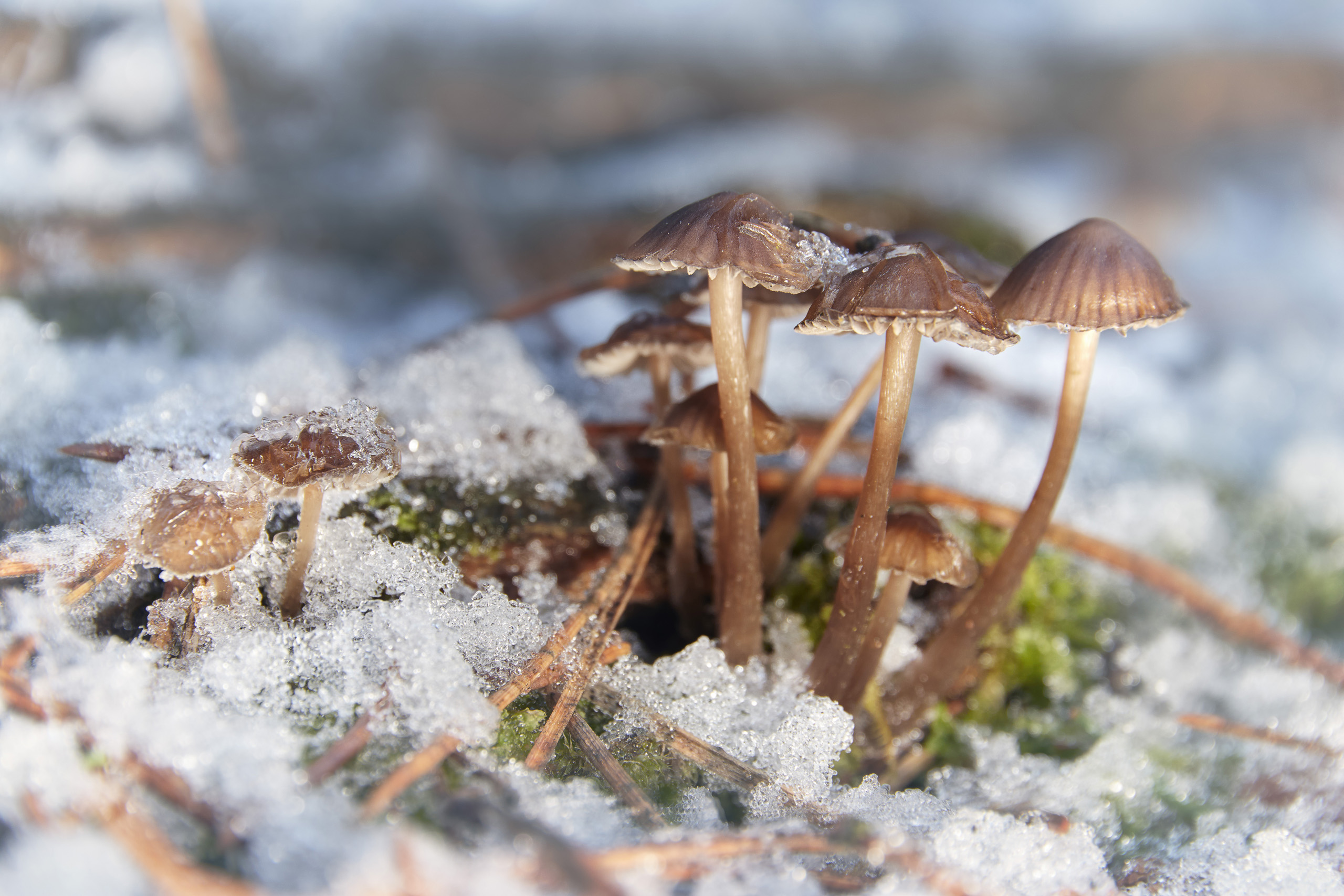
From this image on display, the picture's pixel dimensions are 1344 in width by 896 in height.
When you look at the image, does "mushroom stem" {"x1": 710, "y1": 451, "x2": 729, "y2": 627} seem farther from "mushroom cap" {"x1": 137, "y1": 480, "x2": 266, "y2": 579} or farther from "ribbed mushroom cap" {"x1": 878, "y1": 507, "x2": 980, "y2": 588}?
"mushroom cap" {"x1": 137, "y1": 480, "x2": 266, "y2": 579}

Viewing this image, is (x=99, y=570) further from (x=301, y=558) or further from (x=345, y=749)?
Answer: (x=345, y=749)

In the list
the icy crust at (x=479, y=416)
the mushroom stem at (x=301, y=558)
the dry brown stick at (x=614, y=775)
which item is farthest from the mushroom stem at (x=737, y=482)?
the mushroom stem at (x=301, y=558)

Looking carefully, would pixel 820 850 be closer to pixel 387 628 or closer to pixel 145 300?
pixel 387 628

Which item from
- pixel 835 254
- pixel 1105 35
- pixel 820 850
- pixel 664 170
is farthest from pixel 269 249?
pixel 1105 35

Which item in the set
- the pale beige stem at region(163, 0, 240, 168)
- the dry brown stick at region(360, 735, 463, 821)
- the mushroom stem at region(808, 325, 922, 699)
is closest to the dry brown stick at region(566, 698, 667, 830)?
the dry brown stick at region(360, 735, 463, 821)

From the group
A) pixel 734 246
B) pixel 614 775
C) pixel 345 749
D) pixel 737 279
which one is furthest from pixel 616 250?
pixel 345 749

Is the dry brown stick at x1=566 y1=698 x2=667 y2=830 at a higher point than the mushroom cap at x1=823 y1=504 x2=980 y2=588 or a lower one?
lower
